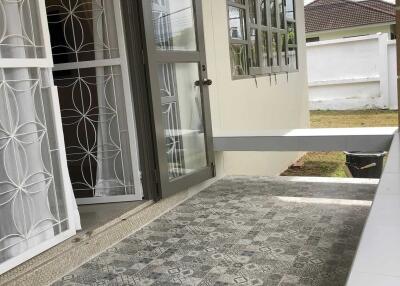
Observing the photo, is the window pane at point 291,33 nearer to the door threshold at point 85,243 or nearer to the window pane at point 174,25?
the window pane at point 174,25

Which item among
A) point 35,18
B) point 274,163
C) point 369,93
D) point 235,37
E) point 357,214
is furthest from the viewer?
point 369,93

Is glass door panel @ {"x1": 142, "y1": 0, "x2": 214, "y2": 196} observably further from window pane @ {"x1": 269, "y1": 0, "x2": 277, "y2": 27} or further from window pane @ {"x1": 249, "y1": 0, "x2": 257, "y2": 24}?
window pane @ {"x1": 269, "y1": 0, "x2": 277, "y2": 27}

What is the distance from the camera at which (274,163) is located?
6.29 m

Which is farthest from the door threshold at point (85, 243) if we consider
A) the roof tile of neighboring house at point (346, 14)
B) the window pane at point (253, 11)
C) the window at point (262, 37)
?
the roof tile of neighboring house at point (346, 14)

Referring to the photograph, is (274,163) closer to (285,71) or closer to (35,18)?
(285,71)

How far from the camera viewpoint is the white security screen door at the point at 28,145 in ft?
7.43

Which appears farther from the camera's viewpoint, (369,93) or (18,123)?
(369,93)

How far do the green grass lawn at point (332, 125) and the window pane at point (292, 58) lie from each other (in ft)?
5.12

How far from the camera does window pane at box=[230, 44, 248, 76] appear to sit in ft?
15.7

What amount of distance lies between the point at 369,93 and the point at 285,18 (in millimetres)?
5744

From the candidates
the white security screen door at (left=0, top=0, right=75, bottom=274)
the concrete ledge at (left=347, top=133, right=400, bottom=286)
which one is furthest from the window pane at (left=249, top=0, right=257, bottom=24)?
the concrete ledge at (left=347, top=133, right=400, bottom=286)

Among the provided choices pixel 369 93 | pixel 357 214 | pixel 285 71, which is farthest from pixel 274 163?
pixel 369 93

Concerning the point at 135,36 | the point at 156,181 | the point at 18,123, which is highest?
the point at 135,36

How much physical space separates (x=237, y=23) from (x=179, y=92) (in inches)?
64.2
